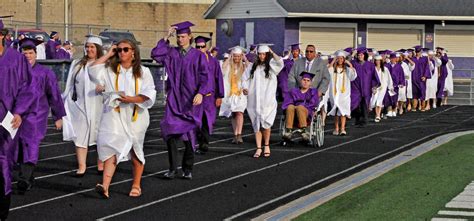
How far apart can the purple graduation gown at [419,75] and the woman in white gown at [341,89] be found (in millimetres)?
10394

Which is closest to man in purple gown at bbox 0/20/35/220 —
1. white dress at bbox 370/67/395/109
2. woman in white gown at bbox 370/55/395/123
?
woman in white gown at bbox 370/55/395/123

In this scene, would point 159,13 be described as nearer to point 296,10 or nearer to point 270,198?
point 296,10

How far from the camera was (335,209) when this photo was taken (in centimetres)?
1200

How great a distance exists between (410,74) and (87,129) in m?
19.6

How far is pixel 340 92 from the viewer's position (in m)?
23.9

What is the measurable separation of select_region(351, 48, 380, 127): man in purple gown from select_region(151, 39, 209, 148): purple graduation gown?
36.0 feet

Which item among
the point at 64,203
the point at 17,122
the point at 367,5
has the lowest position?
the point at 64,203

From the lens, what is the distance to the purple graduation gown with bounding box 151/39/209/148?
1506cm

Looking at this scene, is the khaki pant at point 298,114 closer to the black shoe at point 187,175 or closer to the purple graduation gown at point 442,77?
the black shoe at point 187,175

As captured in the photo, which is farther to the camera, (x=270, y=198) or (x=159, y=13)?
(x=159, y=13)

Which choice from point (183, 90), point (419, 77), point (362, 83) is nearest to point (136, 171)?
point (183, 90)

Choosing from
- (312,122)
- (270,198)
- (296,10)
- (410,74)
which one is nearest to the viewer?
(270,198)

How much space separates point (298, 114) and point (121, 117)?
7.70 m

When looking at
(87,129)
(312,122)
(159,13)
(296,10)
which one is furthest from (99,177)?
(159,13)
